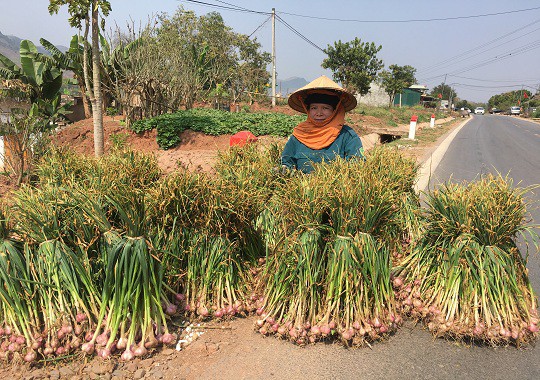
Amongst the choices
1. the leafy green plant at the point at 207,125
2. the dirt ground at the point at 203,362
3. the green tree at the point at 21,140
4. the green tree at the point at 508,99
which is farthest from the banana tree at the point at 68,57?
the green tree at the point at 508,99

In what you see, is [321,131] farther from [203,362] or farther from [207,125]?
[207,125]

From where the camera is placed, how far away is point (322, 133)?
342cm

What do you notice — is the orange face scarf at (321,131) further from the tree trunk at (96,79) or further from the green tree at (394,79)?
the green tree at (394,79)

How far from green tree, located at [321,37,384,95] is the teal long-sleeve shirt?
22.1 meters

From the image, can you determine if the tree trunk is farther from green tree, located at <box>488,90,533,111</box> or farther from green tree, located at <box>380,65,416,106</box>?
green tree, located at <box>488,90,533,111</box>

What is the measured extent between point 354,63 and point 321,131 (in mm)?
23355

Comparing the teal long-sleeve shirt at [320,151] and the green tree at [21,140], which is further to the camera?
the green tree at [21,140]

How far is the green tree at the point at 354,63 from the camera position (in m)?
24.3

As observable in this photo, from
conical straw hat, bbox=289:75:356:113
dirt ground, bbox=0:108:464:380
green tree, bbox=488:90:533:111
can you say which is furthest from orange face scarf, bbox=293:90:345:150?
green tree, bbox=488:90:533:111

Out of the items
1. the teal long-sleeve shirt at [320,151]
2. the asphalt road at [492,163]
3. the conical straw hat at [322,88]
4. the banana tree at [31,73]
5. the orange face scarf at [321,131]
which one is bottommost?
the asphalt road at [492,163]

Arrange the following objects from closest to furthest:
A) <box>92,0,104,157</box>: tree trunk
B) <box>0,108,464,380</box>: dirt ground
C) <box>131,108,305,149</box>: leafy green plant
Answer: <box>0,108,464,380</box>: dirt ground < <box>92,0,104,157</box>: tree trunk < <box>131,108,305,149</box>: leafy green plant

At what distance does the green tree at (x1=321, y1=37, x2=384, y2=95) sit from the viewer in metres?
24.3

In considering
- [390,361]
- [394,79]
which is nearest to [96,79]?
[390,361]

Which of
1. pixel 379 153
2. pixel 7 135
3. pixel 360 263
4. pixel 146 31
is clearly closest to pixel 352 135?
pixel 379 153
